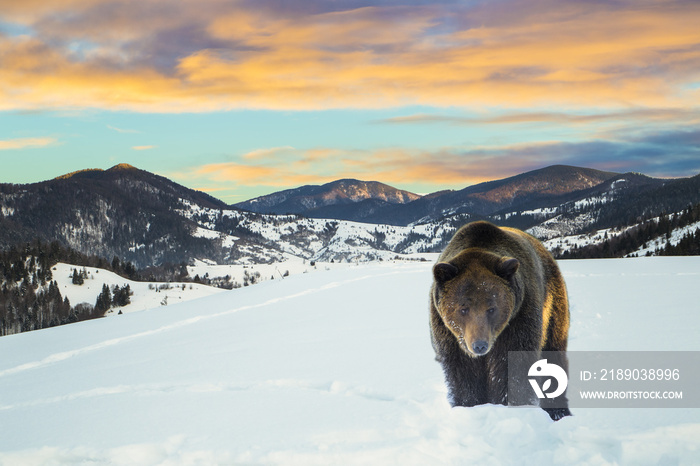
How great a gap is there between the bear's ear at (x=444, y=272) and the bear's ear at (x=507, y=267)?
0.40 metres

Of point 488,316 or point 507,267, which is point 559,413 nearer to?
point 488,316

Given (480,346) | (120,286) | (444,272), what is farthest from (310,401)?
(120,286)

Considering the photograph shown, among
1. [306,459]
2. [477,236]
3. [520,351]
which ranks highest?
[477,236]

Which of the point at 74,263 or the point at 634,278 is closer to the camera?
the point at 634,278

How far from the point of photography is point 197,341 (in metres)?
12.2

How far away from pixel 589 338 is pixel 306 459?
5808 mm

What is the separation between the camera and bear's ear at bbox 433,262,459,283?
4.36m

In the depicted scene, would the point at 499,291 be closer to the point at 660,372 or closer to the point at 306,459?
the point at 306,459

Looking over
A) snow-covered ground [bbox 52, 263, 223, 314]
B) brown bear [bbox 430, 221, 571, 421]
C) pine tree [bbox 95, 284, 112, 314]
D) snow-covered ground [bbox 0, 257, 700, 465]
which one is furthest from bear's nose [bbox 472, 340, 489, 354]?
pine tree [bbox 95, 284, 112, 314]

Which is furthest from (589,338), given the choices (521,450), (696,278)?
(696,278)

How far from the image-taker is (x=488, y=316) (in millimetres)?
4266
